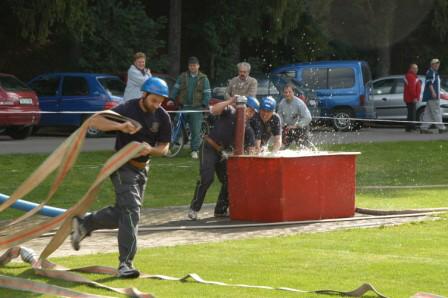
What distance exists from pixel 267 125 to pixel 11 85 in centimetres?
1482

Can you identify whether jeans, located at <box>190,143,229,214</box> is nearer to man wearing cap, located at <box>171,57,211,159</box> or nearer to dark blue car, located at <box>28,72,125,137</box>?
man wearing cap, located at <box>171,57,211,159</box>

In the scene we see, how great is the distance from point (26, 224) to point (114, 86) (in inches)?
670

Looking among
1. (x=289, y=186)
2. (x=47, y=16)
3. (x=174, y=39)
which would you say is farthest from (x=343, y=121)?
(x=289, y=186)

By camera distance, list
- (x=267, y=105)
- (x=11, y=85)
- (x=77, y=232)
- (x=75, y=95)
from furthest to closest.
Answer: (x=75, y=95), (x=11, y=85), (x=267, y=105), (x=77, y=232)

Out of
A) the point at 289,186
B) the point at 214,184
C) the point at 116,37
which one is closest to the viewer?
the point at 289,186

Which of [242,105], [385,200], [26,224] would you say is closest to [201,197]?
[242,105]

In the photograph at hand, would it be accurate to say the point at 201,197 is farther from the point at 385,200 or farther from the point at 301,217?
the point at 385,200

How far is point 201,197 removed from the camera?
15398mm

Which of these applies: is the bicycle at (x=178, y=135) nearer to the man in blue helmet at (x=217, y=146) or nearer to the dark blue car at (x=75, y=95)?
the dark blue car at (x=75, y=95)

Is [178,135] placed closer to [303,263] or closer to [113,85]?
[113,85]

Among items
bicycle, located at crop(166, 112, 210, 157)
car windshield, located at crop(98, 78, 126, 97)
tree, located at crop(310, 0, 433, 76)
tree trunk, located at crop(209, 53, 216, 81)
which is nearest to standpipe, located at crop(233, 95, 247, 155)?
bicycle, located at crop(166, 112, 210, 157)

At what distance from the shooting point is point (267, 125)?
16.0 metres

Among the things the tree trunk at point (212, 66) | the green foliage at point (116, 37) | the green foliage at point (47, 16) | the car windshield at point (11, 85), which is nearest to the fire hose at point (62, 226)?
the car windshield at point (11, 85)

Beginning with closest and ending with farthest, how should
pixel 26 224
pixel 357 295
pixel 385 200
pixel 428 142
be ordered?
pixel 357 295
pixel 26 224
pixel 385 200
pixel 428 142
